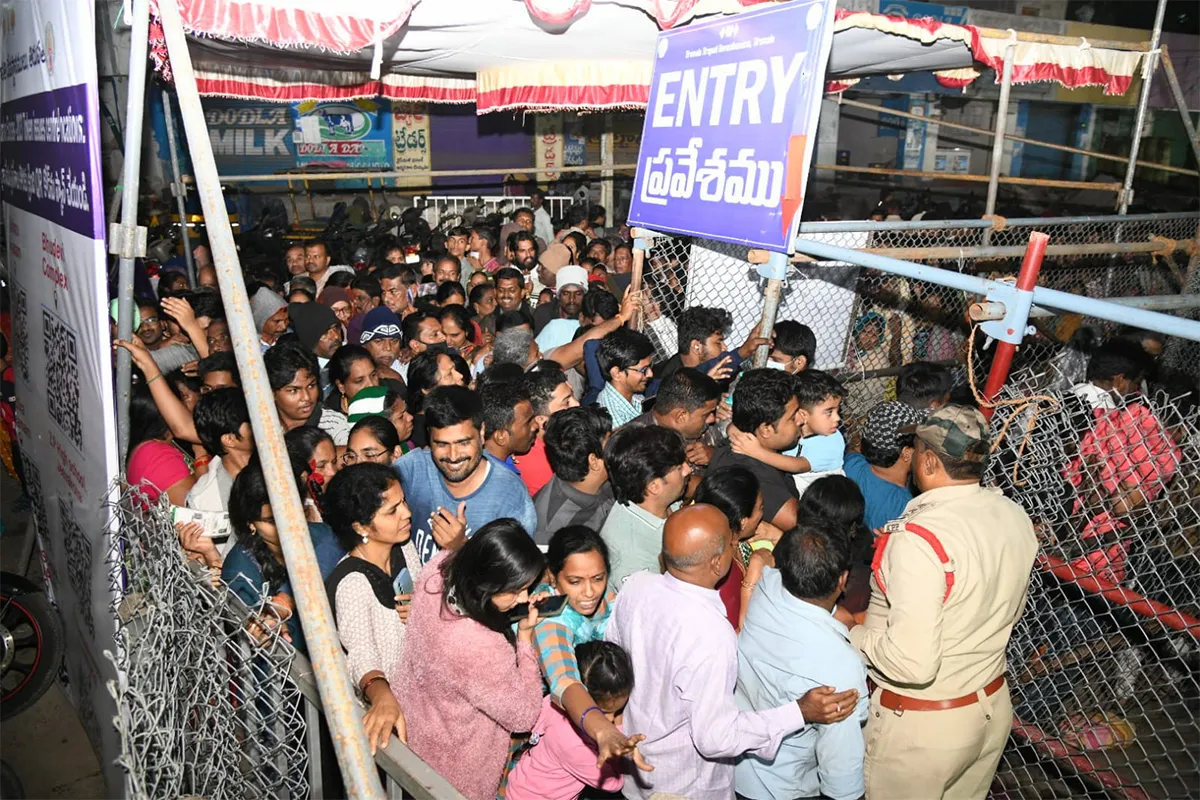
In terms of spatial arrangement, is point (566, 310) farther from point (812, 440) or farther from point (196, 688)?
point (196, 688)

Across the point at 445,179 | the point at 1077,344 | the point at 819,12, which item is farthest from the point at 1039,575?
the point at 445,179

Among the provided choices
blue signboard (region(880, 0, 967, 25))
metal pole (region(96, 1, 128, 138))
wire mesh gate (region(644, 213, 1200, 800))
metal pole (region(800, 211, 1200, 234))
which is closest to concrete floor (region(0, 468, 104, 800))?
wire mesh gate (region(644, 213, 1200, 800))

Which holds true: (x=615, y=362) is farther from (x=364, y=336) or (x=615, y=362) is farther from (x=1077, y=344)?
(x=1077, y=344)

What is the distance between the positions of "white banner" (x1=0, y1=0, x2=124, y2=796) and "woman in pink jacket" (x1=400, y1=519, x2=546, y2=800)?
142cm

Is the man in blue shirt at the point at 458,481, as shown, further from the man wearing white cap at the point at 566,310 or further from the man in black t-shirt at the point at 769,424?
the man wearing white cap at the point at 566,310

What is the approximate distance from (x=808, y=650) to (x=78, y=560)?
3184 millimetres

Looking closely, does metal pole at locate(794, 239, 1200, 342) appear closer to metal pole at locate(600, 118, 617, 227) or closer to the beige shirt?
the beige shirt

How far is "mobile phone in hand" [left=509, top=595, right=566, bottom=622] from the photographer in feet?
8.19

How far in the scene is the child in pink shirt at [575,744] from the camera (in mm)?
2580

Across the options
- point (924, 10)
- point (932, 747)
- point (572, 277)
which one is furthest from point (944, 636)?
point (924, 10)

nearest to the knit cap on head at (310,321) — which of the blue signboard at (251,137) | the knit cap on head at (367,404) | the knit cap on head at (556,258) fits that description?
the knit cap on head at (367,404)

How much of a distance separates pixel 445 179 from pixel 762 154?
13.4 m

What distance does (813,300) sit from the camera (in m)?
5.84

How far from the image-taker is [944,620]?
2660mm
